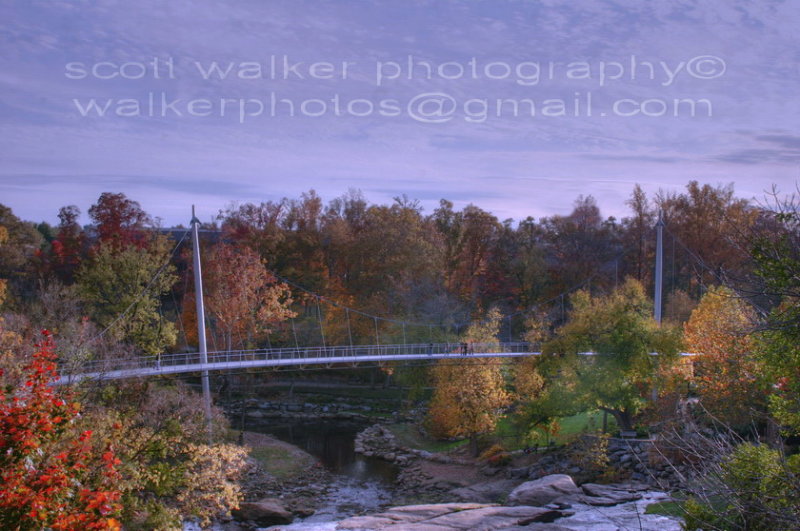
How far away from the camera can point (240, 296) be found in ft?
79.8

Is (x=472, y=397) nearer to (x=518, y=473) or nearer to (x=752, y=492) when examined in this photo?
(x=518, y=473)

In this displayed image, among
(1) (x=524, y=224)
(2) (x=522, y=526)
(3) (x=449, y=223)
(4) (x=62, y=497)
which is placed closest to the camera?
(4) (x=62, y=497)

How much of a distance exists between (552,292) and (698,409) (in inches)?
673

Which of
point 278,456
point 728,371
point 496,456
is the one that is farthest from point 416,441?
point 728,371

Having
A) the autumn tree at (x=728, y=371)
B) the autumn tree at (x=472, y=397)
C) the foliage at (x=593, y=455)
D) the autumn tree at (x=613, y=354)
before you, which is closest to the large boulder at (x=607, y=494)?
the foliage at (x=593, y=455)

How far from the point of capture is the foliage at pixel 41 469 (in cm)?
592

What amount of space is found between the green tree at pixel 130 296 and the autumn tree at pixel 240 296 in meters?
1.89

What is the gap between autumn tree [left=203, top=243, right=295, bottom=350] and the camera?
959 inches

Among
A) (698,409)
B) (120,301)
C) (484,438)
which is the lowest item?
(484,438)

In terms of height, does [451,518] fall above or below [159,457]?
below

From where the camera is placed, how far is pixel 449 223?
1409 inches

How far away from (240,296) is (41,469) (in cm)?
1813

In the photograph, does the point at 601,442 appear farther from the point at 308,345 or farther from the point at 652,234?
the point at 652,234

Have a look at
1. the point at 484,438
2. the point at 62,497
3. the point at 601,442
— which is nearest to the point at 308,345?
the point at 484,438
